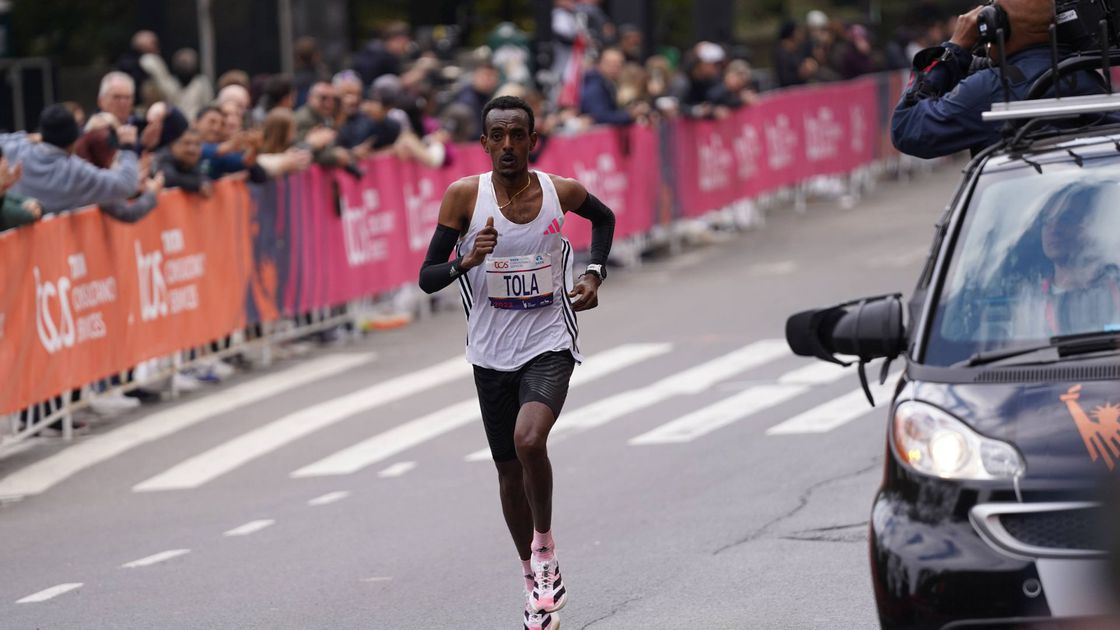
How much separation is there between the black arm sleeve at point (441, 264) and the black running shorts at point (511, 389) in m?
0.40

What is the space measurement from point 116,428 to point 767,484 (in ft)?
17.7

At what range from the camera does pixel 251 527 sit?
10453mm

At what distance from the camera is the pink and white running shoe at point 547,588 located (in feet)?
24.3

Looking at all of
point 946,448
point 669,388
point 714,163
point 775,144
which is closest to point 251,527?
point 669,388

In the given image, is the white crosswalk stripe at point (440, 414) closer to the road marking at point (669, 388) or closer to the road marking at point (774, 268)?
the road marking at point (669, 388)

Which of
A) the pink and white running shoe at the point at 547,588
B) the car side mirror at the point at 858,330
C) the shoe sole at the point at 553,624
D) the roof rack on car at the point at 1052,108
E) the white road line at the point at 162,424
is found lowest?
the white road line at the point at 162,424

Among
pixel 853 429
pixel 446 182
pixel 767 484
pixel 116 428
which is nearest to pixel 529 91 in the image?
pixel 446 182

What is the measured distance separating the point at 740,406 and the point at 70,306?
4.48 meters

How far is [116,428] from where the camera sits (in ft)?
46.0

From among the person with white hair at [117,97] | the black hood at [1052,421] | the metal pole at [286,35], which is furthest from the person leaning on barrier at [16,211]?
the metal pole at [286,35]

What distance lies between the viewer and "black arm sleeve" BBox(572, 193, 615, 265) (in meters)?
7.86

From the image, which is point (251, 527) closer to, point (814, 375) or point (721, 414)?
point (721, 414)

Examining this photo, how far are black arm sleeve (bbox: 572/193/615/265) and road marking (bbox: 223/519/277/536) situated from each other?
3.21 metres

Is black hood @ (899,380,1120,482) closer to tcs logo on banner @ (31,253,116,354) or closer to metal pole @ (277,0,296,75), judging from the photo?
tcs logo on banner @ (31,253,116,354)
